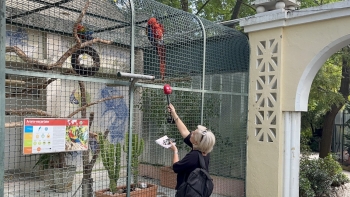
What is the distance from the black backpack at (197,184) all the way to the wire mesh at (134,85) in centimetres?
125

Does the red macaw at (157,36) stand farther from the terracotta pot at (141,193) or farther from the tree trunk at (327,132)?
the tree trunk at (327,132)

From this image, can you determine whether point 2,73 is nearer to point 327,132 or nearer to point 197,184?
point 197,184

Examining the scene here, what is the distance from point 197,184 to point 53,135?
1.38 m

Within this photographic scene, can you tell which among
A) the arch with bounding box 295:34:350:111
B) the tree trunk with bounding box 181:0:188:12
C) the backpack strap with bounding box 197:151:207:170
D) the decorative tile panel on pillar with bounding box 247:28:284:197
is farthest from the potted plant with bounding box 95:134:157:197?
the tree trunk with bounding box 181:0:188:12

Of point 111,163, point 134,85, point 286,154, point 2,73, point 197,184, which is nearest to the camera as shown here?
point 2,73

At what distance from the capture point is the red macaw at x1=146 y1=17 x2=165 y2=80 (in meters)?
4.68

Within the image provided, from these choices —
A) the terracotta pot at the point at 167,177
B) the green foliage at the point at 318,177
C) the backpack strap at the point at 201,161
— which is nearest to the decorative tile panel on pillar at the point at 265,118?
the green foliage at the point at 318,177

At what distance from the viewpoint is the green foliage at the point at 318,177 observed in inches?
227

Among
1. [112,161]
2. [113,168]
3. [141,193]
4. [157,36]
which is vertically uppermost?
[157,36]

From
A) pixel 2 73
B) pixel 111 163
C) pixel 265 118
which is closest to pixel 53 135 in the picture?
pixel 2 73

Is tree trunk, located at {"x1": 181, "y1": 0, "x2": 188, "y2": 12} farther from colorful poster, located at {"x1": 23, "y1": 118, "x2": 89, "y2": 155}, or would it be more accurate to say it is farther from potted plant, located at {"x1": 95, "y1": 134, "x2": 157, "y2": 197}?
colorful poster, located at {"x1": 23, "y1": 118, "x2": 89, "y2": 155}

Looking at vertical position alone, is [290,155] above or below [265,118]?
below

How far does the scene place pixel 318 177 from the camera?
6.17 m

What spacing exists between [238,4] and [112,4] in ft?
19.1
